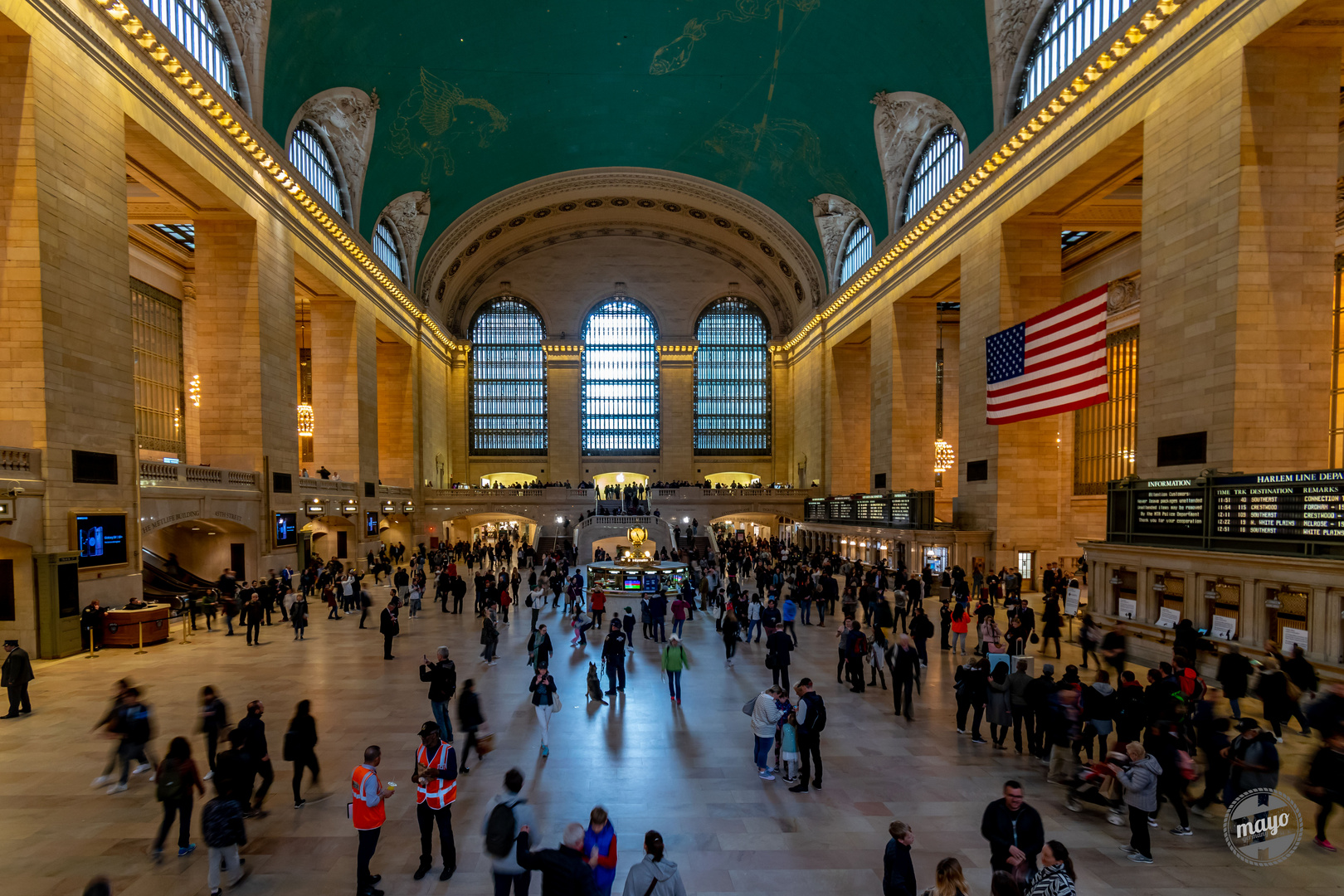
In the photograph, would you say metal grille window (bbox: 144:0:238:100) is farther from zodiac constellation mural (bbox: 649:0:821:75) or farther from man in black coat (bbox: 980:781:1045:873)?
man in black coat (bbox: 980:781:1045:873)

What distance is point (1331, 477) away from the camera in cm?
948

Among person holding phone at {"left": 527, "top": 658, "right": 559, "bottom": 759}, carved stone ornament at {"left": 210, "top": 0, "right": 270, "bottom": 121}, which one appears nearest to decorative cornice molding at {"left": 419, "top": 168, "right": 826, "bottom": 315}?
carved stone ornament at {"left": 210, "top": 0, "right": 270, "bottom": 121}

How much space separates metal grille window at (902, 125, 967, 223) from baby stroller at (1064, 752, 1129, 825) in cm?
2017

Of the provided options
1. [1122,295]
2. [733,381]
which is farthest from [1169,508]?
[733,381]

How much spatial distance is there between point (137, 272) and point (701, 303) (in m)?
29.3

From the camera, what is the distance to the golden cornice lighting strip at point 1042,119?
1406cm

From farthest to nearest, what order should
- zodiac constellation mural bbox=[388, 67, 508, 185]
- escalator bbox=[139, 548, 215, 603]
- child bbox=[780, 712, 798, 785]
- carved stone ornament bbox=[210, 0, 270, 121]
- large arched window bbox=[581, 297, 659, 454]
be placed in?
large arched window bbox=[581, 297, 659, 454] → zodiac constellation mural bbox=[388, 67, 508, 185] → carved stone ornament bbox=[210, 0, 270, 121] → escalator bbox=[139, 548, 215, 603] → child bbox=[780, 712, 798, 785]

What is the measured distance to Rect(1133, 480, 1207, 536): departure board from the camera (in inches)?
464

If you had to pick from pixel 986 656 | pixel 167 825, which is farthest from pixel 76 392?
pixel 986 656

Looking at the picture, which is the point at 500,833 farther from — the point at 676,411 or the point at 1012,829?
the point at 676,411

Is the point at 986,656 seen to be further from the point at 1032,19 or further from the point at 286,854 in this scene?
the point at 1032,19

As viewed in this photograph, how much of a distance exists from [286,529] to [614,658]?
1536cm

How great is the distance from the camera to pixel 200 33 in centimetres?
1755

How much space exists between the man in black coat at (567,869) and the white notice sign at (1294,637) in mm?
9472
